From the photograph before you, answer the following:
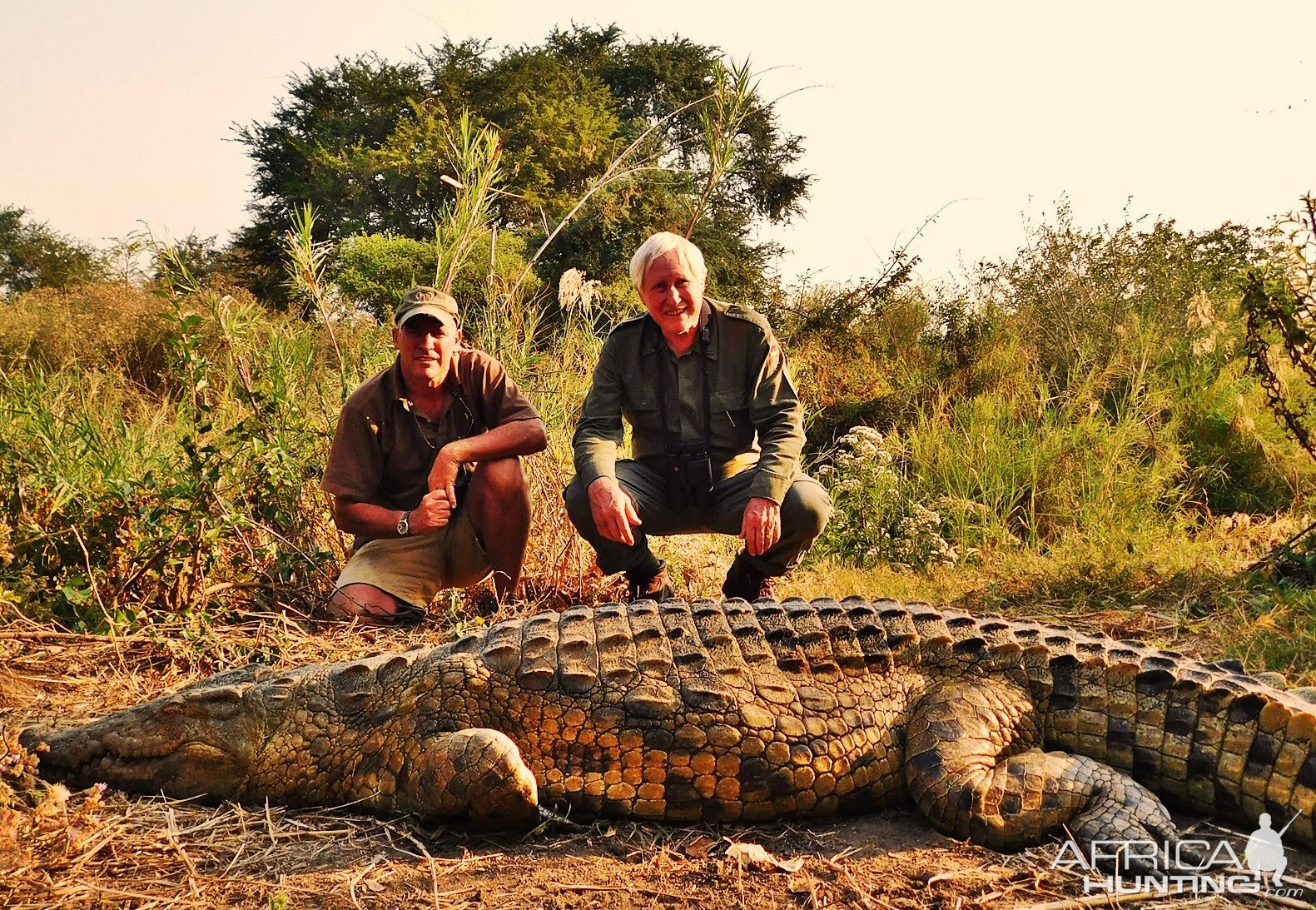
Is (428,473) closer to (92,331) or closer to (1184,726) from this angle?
(1184,726)

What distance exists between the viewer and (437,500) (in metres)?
4.08

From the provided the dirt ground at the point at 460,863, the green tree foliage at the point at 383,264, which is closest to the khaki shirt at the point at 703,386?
the dirt ground at the point at 460,863

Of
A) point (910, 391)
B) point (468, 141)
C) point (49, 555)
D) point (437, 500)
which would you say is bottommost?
point (49, 555)

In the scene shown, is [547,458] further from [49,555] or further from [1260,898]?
[1260,898]

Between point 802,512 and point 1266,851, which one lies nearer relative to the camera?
point 1266,851

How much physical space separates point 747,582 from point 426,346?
71.8 inches

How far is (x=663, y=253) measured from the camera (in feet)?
13.2

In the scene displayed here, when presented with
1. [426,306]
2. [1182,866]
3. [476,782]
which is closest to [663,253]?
[426,306]

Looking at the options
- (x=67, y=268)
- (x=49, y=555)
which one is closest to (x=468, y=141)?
(x=49, y=555)

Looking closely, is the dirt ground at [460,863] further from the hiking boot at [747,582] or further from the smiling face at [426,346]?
the smiling face at [426,346]

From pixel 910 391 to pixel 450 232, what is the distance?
18.5 feet

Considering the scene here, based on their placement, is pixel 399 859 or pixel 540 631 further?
pixel 540 631

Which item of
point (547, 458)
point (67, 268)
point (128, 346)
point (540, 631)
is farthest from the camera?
point (67, 268)

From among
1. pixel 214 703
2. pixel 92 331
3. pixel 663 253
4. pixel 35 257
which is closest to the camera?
pixel 214 703
